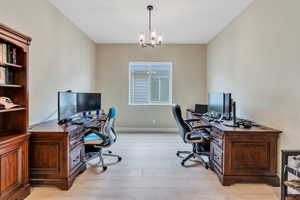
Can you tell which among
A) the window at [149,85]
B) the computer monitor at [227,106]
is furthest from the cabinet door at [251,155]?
the window at [149,85]

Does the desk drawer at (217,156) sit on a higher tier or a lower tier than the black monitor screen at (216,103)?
lower

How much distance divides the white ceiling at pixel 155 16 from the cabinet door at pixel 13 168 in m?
2.55

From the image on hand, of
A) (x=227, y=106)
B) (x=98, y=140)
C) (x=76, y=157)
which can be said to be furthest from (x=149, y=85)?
(x=76, y=157)

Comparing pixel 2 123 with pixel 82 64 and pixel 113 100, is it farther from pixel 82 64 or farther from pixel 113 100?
pixel 113 100

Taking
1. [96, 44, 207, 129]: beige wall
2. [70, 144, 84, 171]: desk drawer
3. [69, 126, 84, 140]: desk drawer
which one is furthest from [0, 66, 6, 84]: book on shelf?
[96, 44, 207, 129]: beige wall

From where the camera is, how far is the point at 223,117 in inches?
144

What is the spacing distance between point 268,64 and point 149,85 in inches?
153

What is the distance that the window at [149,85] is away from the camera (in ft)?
20.6

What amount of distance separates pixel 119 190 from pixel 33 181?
114 cm

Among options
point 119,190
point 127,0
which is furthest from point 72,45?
point 119,190

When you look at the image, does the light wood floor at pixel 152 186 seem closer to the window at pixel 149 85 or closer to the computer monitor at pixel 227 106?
the computer monitor at pixel 227 106

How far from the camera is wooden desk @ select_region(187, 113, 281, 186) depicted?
2619mm

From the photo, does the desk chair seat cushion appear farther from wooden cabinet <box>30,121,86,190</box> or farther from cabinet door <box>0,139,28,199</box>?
cabinet door <box>0,139,28,199</box>

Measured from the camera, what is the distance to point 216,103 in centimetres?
401
